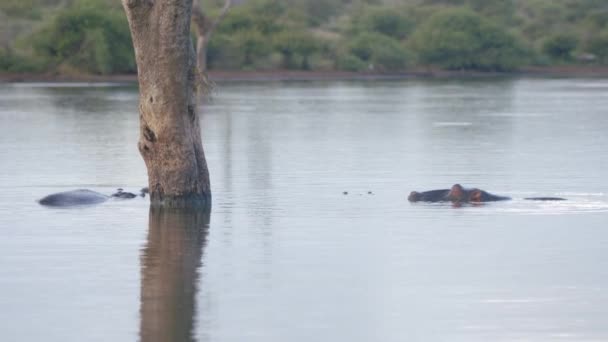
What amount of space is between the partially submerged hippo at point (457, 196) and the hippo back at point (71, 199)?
343 centimetres

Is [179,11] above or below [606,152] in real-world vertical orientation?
above

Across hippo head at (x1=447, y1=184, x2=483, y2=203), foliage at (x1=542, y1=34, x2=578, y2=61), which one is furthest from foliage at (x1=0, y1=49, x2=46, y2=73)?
hippo head at (x1=447, y1=184, x2=483, y2=203)

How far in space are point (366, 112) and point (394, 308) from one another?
23.7 m

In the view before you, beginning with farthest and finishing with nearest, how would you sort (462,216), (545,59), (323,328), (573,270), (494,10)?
(494,10) < (545,59) < (462,216) < (573,270) < (323,328)

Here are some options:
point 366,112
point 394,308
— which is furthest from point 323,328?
point 366,112

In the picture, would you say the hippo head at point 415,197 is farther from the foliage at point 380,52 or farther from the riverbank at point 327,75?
the foliage at point 380,52

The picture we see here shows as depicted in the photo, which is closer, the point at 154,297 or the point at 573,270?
the point at 154,297

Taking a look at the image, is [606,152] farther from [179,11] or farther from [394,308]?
[394,308]

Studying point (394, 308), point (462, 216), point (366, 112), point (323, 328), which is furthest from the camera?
point (366, 112)

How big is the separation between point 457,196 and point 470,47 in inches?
1859

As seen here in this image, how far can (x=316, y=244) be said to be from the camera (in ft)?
42.0

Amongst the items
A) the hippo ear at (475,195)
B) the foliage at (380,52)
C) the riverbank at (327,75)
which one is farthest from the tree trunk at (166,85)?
the foliage at (380,52)

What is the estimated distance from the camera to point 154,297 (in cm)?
1032

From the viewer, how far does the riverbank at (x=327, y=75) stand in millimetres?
53625
